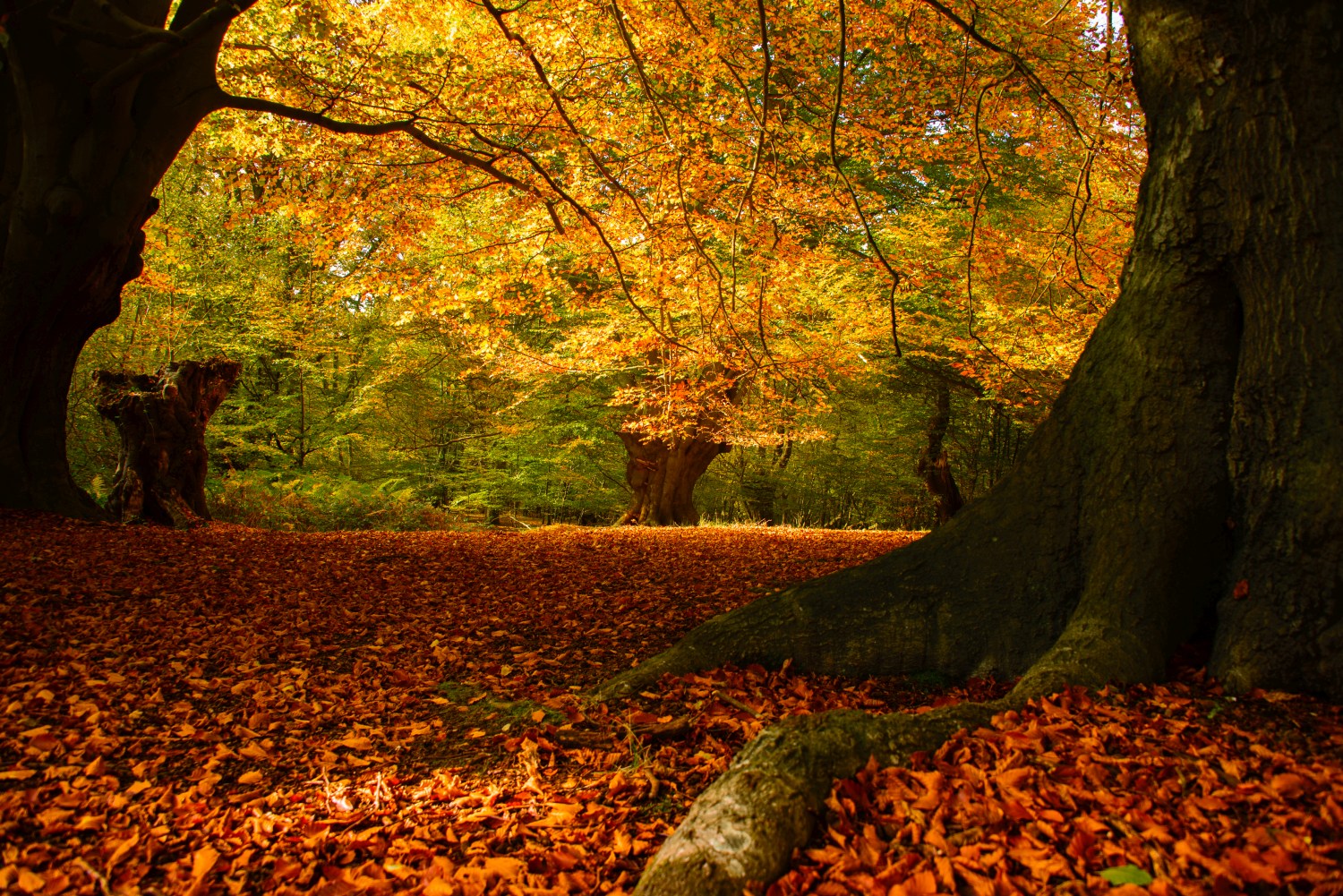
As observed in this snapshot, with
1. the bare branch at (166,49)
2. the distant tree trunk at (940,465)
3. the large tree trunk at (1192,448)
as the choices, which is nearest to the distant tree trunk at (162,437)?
the bare branch at (166,49)

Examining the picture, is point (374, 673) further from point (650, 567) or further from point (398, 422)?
point (398, 422)

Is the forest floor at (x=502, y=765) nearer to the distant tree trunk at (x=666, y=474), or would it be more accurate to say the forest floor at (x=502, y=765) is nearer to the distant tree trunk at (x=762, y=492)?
the distant tree trunk at (x=666, y=474)

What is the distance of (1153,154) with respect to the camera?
117 inches

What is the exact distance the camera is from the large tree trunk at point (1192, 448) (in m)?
2.37

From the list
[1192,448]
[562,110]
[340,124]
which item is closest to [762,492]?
[562,110]

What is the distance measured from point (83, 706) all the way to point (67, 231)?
501 centimetres

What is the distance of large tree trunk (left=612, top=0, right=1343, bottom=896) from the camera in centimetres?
237

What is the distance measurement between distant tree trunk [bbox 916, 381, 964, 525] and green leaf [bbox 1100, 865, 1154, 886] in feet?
35.2

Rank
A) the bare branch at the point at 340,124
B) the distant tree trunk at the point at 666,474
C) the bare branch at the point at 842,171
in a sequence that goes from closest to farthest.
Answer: the bare branch at the point at 842,171, the bare branch at the point at 340,124, the distant tree trunk at the point at 666,474

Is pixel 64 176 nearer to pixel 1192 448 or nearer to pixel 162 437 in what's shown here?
pixel 162 437

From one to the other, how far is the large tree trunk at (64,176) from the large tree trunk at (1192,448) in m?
6.27

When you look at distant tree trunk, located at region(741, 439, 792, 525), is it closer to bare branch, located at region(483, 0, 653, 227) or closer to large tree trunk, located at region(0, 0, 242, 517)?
bare branch, located at region(483, 0, 653, 227)

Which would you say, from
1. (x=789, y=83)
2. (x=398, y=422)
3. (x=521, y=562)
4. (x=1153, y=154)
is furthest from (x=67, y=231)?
(x=398, y=422)

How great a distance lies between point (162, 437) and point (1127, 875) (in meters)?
9.30
